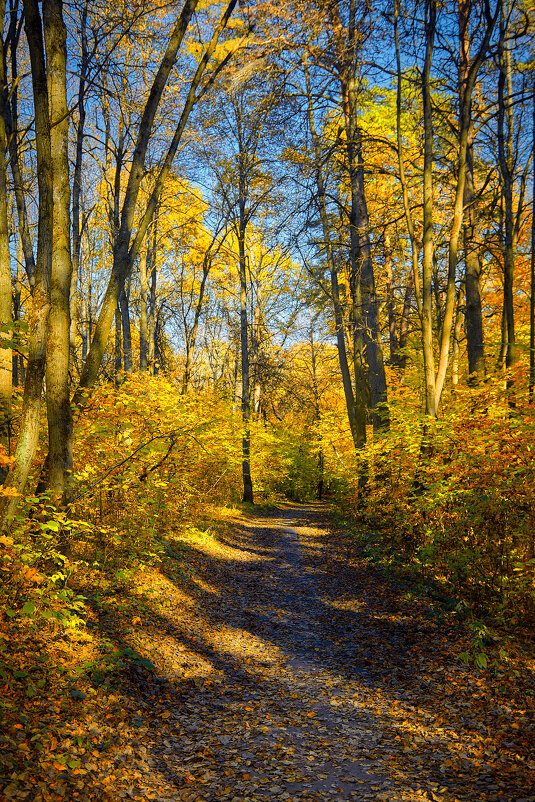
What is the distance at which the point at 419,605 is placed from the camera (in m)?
6.29

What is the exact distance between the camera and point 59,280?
515 cm

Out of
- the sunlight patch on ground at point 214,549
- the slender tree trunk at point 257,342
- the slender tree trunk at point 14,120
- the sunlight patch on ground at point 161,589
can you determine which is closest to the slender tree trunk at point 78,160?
the slender tree trunk at point 14,120

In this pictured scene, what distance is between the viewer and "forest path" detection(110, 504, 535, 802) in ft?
10.8

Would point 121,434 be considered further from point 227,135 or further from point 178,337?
point 178,337

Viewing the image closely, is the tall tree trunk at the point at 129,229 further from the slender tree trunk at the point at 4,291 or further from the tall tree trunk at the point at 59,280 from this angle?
the slender tree trunk at the point at 4,291

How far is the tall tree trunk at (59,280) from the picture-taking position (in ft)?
16.7

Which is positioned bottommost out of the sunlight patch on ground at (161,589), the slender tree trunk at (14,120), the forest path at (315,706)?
A: the forest path at (315,706)

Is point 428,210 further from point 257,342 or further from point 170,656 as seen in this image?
point 257,342

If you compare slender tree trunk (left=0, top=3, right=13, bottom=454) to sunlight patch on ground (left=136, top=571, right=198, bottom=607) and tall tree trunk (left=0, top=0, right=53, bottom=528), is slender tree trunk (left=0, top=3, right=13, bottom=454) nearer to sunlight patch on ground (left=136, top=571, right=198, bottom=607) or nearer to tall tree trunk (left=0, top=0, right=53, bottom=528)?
tall tree trunk (left=0, top=0, right=53, bottom=528)

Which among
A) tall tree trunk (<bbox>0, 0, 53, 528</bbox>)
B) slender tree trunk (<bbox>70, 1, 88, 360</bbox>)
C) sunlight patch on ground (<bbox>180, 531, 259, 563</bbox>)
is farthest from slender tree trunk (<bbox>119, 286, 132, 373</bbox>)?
tall tree trunk (<bbox>0, 0, 53, 528</bbox>)

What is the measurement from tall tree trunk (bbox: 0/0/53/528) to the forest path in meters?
2.42

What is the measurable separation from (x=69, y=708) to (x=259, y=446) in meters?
15.4

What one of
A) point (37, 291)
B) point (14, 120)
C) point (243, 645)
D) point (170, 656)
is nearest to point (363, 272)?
point (14, 120)

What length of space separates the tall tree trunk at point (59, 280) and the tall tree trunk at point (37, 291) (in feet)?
0.30
